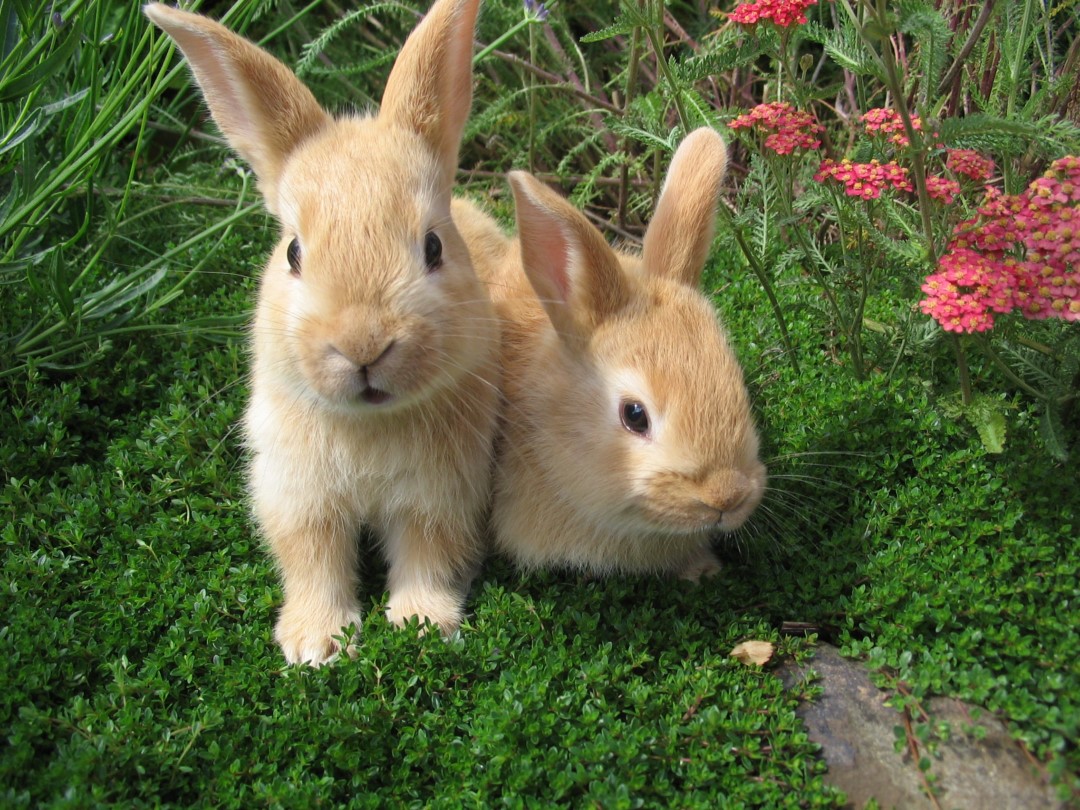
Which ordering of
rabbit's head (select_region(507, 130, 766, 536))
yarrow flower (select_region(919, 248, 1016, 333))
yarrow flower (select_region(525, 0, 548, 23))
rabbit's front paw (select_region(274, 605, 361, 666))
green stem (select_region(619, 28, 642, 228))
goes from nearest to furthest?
1. yarrow flower (select_region(919, 248, 1016, 333))
2. rabbit's head (select_region(507, 130, 766, 536))
3. rabbit's front paw (select_region(274, 605, 361, 666))
4. yarrow flower (select_region(525, 0, 548, 23))
5. green stem (select_region(619, 28, 642, 228))

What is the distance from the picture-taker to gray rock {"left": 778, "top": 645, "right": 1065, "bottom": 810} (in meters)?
2.91

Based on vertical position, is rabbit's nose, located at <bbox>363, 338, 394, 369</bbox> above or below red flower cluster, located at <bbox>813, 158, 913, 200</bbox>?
below

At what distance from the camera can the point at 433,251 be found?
344cm

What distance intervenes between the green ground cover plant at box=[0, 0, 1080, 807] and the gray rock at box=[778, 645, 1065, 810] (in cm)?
6

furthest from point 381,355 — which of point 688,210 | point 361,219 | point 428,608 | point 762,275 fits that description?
point 762,275

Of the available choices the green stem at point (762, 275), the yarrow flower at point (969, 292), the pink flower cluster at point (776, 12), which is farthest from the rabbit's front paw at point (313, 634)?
the pink flower cluster at point (776, 12)

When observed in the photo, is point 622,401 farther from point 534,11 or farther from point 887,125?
point 534,11

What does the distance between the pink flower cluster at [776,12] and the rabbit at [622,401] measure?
52 centimetres

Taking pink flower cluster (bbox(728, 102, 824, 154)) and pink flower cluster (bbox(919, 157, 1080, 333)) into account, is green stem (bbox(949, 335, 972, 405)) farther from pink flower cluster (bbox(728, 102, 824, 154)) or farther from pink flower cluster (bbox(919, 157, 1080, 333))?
pink flower cluster (bbox(728, 102, 824, 154))

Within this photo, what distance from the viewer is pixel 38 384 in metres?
4.52

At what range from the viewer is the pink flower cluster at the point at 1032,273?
2973mm

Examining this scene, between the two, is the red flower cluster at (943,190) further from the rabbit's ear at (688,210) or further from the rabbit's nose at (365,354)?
the rabbit's nose at (365,354)

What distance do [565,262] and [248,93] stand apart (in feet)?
4.24

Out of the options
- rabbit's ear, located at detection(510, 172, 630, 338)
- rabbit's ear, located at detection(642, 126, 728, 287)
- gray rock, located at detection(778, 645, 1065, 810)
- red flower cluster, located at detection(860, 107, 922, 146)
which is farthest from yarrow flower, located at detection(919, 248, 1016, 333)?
gray rock, located at detection(778, 645, 1065, 810)
